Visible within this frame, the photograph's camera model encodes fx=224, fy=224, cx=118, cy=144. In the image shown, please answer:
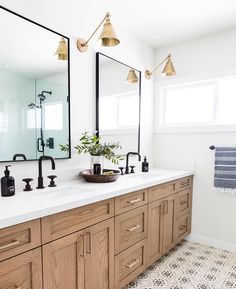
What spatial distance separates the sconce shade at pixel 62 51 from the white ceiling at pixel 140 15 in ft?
0.33

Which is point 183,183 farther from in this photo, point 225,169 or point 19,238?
point 19,238

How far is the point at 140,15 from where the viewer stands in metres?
2.26

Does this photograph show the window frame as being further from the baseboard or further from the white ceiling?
the baseboard

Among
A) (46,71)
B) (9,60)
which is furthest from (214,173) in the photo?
(9,60)

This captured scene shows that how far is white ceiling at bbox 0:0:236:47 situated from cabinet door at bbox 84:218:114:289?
1617 mm

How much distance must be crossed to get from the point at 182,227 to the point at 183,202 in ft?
0.98

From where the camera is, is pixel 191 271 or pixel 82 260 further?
pixel 191 271

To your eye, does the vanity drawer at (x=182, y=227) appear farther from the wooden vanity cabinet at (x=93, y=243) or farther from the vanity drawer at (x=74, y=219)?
the vanity drawer at (x=74, y=219)

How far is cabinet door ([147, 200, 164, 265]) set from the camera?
204 cm

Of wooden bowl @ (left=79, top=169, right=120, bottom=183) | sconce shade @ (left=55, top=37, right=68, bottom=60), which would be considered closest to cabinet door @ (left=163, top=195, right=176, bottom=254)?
wooden bowl @ (left=79, top=169, right=120, bottom=183)

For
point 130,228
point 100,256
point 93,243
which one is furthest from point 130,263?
point 93,243

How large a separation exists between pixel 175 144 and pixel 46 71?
6.04 feet

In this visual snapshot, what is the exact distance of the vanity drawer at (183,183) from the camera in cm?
248

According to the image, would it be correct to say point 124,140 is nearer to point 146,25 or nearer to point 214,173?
point 214,173
